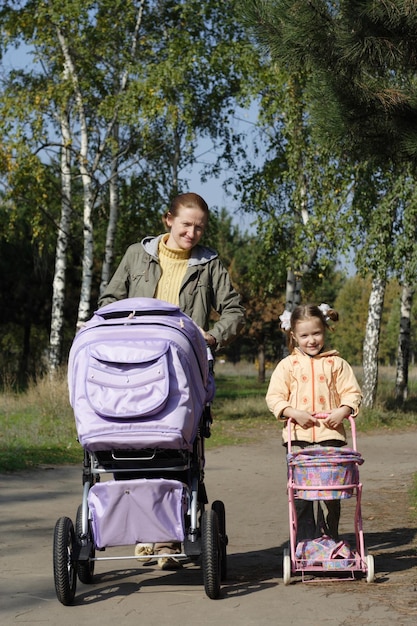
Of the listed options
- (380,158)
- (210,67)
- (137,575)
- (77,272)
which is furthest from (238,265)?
(137,575)

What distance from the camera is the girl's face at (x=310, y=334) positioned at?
630 centimetres

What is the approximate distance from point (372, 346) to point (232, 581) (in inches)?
740

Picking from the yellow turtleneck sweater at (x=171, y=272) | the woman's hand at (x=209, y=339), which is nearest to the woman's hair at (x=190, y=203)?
the yellow turtleneck sweater at (x=171, y=272)

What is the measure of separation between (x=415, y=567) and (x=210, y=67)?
19.6 m

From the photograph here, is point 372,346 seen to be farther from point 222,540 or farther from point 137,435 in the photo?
point 137,435

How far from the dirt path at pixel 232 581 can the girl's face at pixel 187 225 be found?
200 centimetres

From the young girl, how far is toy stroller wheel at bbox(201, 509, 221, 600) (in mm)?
975

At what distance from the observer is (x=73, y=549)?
535cm

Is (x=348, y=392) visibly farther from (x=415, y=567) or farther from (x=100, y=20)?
(x=100, y=20)

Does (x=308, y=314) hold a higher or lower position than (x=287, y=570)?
higher

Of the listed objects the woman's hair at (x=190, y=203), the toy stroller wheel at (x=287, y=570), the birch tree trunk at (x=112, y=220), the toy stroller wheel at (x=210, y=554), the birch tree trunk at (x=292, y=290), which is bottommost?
the toy stroller wheel at (x=287, y=570)

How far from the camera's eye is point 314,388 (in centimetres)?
622

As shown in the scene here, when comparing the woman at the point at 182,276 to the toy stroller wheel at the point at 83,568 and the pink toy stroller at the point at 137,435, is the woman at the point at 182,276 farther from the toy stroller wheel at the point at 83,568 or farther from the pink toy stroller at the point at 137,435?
the pink toy stroller at the point at 137,435

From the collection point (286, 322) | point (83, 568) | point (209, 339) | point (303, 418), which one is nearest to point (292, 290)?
point (286, 322)
